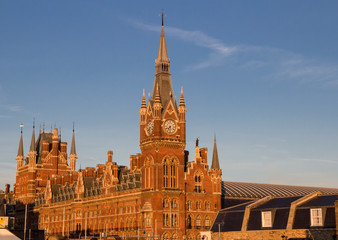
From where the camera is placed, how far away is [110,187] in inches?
5217

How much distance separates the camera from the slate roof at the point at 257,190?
136m

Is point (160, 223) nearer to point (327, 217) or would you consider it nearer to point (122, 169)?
point (122, 169)

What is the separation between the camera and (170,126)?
393 ft

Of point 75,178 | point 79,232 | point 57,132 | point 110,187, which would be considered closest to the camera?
point 110,187

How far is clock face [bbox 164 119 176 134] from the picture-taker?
11919cm

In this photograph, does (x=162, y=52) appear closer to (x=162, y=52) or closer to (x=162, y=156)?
(x=162, y=52)

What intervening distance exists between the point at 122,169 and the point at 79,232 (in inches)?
911

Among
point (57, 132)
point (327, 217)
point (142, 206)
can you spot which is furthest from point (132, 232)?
point (57, 132)

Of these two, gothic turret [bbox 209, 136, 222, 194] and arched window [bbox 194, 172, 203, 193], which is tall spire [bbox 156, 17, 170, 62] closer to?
gothic turret [bbox 209, 136, 222, 194]

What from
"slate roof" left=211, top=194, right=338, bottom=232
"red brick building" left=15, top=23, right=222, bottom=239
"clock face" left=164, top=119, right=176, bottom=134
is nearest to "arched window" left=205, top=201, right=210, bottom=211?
"red brick building" left=15, top=23, right=222, bottom=239

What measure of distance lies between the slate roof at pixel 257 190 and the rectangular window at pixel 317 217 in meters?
58.3

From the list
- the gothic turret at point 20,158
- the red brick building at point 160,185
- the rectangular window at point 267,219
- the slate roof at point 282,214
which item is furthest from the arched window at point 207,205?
the gothic turret at point 20,158

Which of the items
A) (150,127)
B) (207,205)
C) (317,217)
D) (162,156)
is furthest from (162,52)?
(317,217)

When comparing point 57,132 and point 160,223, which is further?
point 57,132
